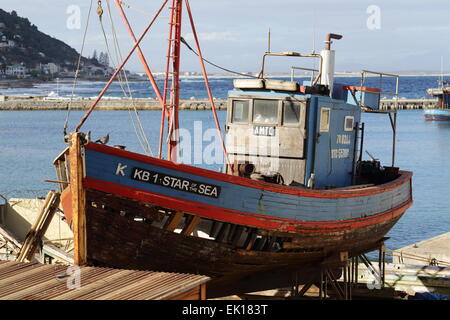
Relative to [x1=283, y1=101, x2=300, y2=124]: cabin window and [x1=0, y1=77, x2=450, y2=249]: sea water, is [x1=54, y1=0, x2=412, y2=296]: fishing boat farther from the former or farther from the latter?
[x1=0, y1=77, x2=450, y2=249]: sea water


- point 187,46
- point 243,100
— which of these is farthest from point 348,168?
point 187,46

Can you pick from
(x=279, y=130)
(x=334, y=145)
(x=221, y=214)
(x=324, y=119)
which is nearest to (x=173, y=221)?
(x=221, y=214)

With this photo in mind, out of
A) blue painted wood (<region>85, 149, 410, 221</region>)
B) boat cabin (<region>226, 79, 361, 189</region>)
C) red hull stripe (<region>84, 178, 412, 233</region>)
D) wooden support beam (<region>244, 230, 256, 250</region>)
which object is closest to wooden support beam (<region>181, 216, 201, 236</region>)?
red hull stripe (<region>84, 178, 412, 233</region>)

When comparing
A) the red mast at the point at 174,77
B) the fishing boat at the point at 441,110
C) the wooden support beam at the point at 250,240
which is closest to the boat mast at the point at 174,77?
the red mast at the point at 174,77

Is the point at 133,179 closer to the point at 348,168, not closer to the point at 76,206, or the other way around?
the point at 76,206

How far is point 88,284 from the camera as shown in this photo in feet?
32.3

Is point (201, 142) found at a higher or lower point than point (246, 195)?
lower

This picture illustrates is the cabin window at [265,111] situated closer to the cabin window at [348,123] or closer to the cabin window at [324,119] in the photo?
the cabin window at [324,119]

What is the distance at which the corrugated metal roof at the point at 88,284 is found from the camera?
30.4 feet

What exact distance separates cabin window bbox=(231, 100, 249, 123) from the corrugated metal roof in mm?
5544

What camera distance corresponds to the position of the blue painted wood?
1163cm

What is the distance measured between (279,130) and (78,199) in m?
4.93

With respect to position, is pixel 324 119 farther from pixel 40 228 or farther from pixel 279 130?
pixel 40 228

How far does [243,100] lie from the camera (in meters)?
15.1
